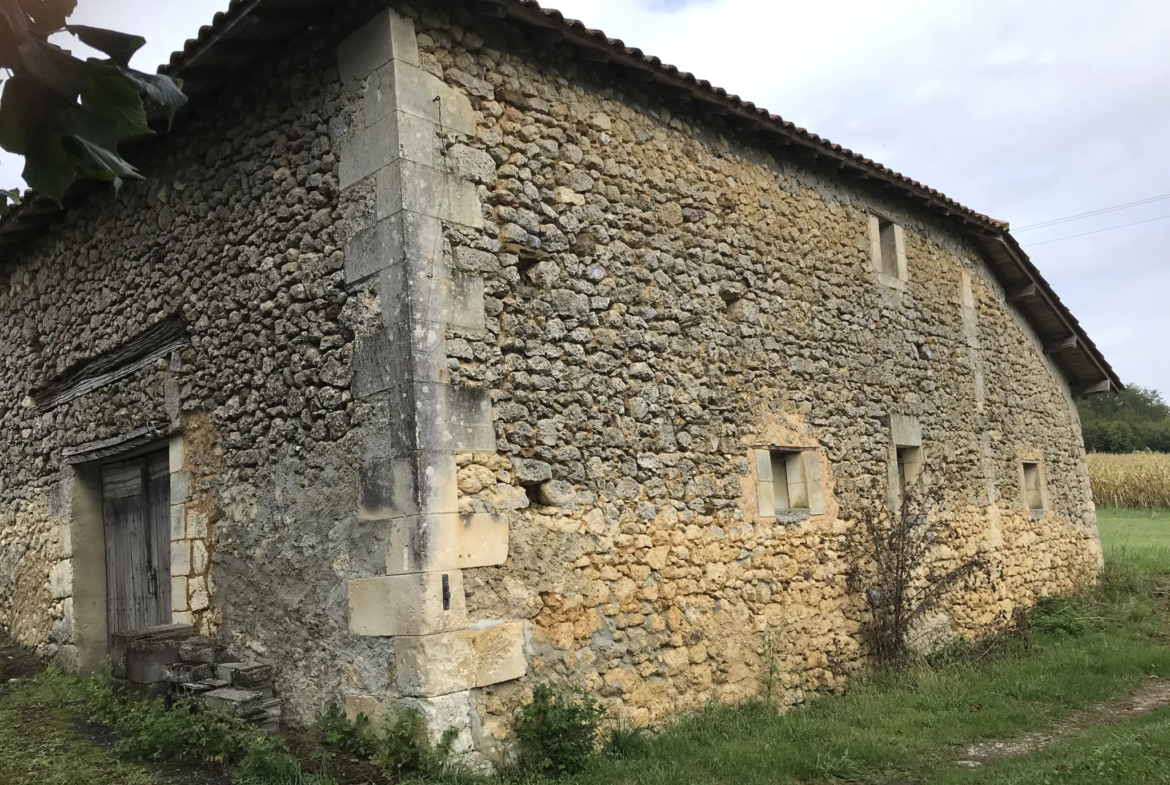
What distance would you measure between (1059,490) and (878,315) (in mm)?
5145

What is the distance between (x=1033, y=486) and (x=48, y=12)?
1219 cm

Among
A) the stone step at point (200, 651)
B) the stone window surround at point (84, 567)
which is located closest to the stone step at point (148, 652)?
the stone step at point (200, 651)

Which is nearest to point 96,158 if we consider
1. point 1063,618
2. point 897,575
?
point 897,575

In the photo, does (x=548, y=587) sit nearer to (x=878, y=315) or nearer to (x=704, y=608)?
(x=704, y=608)

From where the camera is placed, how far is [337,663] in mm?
5238

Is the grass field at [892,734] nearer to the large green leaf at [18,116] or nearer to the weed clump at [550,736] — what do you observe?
the weed clump at [550,736]

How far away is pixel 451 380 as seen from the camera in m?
5.17

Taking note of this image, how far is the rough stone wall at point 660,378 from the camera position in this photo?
218 inches

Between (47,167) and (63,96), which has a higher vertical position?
(63,96)

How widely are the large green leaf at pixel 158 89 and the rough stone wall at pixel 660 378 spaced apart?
329 cm

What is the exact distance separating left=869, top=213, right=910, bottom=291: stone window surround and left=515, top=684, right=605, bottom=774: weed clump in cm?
586

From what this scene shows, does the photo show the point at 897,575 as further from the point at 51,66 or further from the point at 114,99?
the point at 51,66

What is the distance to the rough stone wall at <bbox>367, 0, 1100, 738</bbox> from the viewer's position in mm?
5543

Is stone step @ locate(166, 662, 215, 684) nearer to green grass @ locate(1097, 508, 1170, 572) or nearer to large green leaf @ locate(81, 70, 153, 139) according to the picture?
large green leaf @ locate(81, 70, 153, 139)
